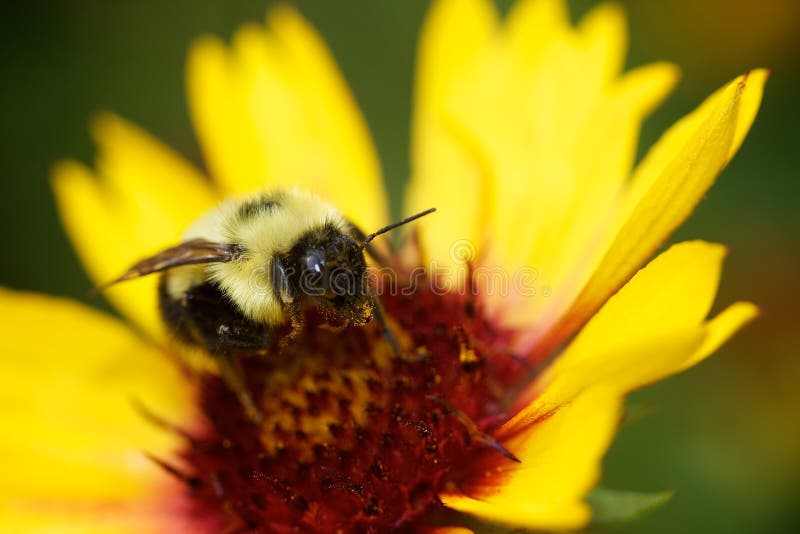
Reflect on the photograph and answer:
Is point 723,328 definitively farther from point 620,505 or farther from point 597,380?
point 620,505

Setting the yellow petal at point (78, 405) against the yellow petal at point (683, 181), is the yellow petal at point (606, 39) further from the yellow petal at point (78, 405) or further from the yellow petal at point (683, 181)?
the yellow petal at point (78, 405)

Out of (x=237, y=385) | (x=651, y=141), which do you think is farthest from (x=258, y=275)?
(x=651, y=141)

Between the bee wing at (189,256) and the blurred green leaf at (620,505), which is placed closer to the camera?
the blurred green leaf at (620,505)

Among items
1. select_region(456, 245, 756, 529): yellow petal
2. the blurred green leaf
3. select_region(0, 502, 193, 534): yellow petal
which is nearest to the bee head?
select_region(456, 245, 756, 529): yellow petal

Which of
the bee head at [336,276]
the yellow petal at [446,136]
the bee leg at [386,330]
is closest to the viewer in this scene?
the bee head at [336,276]

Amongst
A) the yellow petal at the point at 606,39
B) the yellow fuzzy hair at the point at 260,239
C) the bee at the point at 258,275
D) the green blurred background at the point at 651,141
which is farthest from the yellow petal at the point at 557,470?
the yellow petal at the point at 606,39

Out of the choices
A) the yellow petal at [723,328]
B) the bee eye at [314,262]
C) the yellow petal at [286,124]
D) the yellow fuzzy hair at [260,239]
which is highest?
the yellow petal at [286,124]
